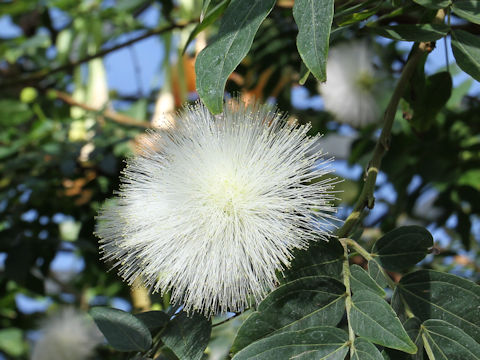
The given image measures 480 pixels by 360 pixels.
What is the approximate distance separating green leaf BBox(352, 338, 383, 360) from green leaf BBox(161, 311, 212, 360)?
233mm

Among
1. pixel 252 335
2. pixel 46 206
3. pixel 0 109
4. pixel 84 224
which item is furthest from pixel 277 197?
pixel 0 109

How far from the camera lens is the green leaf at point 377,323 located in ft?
2.42

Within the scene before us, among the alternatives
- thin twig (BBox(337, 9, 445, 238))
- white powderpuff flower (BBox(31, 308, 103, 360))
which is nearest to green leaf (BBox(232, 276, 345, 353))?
thin twig (BBox(337, 9, 445, 238))

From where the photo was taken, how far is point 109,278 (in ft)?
8.18

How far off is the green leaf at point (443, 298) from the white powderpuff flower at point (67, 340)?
4.29 feet

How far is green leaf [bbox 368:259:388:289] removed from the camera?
0.91 meters

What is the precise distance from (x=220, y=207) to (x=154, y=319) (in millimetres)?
213

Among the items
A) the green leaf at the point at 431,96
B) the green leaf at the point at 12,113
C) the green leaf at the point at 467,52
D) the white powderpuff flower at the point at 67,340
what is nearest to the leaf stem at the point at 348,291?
the green leaf at the point at 467,52

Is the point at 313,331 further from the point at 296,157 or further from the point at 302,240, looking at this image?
the point at 296,157

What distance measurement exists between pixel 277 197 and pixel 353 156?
1185 mm

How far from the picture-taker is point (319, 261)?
0.89 metres

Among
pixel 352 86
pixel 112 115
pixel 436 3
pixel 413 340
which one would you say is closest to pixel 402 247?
pixel 413 340

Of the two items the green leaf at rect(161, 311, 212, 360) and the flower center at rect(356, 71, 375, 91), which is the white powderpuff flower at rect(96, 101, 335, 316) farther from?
the flower center at rect(356, 71, 375, 91)

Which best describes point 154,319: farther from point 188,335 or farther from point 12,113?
point 12,113
